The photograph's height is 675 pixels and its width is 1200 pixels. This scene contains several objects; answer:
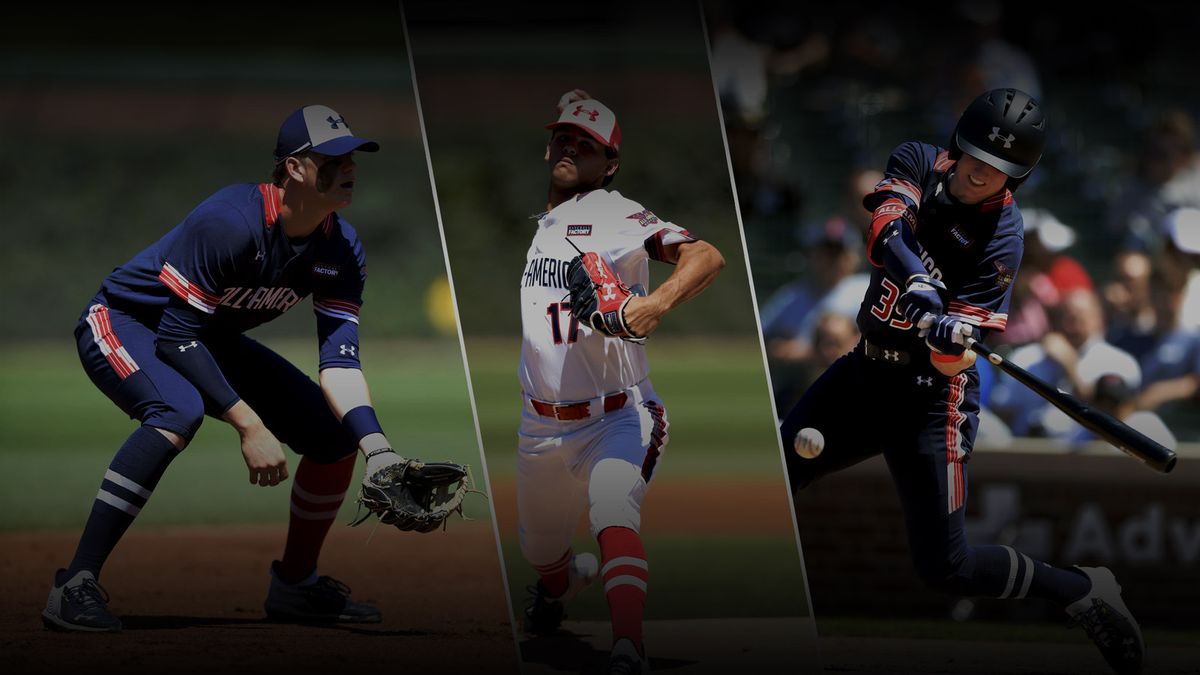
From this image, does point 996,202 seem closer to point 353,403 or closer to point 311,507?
point 353,403

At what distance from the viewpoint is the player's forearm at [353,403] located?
3.68 metres

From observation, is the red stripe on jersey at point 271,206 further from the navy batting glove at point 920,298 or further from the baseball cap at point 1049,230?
the baseball cap at point 1049,230

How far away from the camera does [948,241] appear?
3.79 meters

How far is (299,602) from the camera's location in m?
4.39

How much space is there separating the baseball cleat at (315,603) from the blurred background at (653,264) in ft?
1.89

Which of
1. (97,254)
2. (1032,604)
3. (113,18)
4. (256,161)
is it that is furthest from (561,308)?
(97,254)

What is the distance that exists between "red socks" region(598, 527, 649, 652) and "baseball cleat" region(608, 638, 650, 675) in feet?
0.08

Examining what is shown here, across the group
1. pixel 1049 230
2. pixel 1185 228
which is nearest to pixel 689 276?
pixel 1049 230

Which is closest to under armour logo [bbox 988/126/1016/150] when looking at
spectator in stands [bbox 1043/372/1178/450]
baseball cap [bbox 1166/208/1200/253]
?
spectator in stands [bbox 1043/372/1178/450]

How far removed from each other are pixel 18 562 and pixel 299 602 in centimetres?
262

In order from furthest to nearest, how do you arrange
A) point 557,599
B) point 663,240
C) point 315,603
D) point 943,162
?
point 315,603 → point 557,599 → point 943,162 → point 663,240

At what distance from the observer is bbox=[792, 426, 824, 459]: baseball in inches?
158

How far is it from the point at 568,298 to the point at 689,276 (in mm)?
423

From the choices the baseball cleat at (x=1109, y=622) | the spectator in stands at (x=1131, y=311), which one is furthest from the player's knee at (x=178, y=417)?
the spectator in stands at (x=1131, y=311)
